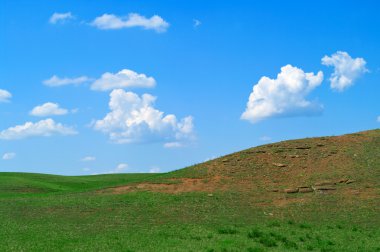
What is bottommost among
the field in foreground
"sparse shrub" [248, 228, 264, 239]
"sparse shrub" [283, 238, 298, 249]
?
"sparse shrub" [283, 238, 298, 249]

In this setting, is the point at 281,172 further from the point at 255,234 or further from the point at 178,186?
the point at 255,234

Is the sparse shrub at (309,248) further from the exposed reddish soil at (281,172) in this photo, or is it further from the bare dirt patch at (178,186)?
the bare dirt patch at (178,186)

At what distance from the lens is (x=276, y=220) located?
28.2 metres

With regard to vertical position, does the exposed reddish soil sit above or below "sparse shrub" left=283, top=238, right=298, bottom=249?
above

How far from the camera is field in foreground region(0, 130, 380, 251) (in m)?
22.0

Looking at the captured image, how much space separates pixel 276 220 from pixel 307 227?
2257 mm

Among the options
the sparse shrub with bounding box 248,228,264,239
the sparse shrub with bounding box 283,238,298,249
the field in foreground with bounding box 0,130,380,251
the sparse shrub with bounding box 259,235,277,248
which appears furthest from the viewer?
the sparse shrub with bounding box 248,228,264,239

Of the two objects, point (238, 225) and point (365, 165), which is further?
point (365, 165)

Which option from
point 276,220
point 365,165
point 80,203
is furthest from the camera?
point 365,165

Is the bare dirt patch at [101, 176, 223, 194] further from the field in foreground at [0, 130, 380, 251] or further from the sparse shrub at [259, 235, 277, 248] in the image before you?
the sparse shrub at [259, 235, 277, 248]

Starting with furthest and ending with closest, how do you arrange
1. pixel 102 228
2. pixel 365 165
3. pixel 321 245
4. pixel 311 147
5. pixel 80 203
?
pixel 311 147, pixel 365 165, pixel 80 203, pixel 102 228, pixel 321 245

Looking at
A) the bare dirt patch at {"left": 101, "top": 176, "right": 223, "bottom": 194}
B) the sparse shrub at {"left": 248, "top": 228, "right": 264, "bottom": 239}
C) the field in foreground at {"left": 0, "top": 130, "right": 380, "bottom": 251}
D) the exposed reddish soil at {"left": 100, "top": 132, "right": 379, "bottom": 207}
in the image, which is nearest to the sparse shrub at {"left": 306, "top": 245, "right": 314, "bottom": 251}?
the field in foreground at {"left": 0, "top": 130, "right": 380, "bottom": 251}

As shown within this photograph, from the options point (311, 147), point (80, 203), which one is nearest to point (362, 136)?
point (311, 147)

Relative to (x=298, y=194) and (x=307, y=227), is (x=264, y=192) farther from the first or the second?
(x=307, y=227)
